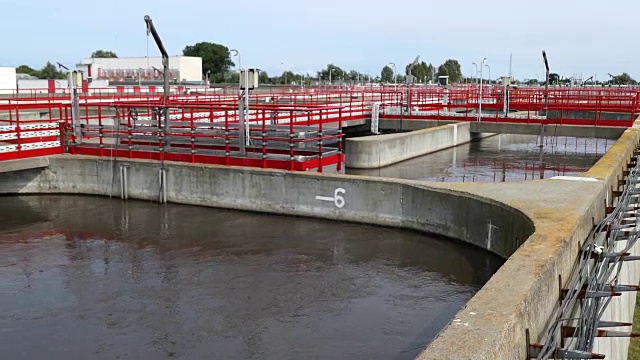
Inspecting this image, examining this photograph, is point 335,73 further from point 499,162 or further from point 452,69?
point 499,162

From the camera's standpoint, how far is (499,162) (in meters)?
24.0

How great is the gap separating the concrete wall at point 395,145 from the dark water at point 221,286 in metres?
7.29

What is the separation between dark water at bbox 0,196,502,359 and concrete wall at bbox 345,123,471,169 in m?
7.29

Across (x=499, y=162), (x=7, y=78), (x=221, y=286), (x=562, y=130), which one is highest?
(x=7, y=78)

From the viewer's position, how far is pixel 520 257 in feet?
24.7

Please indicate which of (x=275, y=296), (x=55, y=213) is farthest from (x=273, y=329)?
(x=55, y=213)

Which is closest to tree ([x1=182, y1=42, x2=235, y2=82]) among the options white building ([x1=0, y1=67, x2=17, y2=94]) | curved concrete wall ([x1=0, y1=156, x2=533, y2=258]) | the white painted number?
white building ([x1=0, y1=67, x2=17, y2=94])

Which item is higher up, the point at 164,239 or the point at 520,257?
the point at 520,257

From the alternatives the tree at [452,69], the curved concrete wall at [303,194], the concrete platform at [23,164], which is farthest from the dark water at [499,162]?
the tree at [452,69]

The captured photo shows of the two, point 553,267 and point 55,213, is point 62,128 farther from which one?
point 553,267

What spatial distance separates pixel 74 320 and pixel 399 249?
19.9 ft

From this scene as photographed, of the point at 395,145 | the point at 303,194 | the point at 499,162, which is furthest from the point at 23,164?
the point at 499,162

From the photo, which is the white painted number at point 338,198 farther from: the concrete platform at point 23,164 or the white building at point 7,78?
the white building at point 7,78

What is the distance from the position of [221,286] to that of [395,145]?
13534 millimetres
